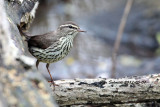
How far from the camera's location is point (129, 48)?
430 inches

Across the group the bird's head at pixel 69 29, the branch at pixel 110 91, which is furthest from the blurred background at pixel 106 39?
the branch at pixel 110 91

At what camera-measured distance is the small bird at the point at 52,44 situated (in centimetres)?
532

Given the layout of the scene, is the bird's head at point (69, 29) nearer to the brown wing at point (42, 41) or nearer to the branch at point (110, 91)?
the brown wing at point (42, 41)

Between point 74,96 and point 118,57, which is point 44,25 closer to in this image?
point 118,57

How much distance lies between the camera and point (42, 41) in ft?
17.9

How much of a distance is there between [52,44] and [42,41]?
20 cm

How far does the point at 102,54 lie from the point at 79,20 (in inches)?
93.9

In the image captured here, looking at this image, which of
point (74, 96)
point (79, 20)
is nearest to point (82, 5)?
point (79, 20)

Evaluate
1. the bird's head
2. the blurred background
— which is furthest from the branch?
the blurred background

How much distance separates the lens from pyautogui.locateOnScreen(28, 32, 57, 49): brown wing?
5415 mm

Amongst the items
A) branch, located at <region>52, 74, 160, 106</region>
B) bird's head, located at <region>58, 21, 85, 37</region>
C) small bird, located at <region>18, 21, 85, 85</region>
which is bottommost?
branch, located at <region>52, 74, 160, 106</region>

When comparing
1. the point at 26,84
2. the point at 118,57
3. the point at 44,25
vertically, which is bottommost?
the point at 26,84

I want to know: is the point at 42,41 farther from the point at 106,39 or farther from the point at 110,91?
the point at 106,39

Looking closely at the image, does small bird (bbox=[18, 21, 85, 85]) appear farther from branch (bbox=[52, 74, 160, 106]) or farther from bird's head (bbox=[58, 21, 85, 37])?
branch (bbox=[52, 74, 160, 106])
